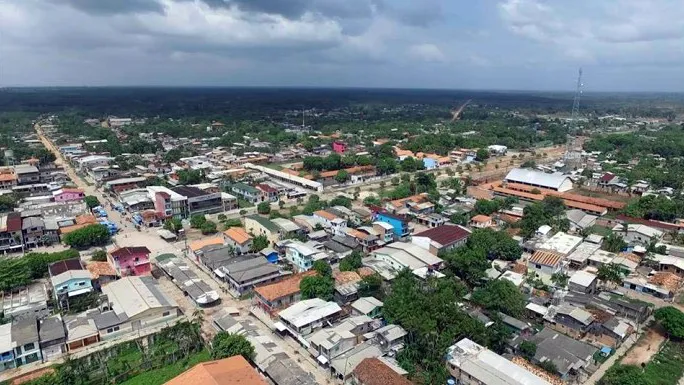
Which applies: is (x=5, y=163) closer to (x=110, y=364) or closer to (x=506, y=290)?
(x=110, y=364)

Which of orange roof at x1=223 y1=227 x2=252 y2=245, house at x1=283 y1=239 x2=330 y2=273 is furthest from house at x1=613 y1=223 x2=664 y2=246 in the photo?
orange roof at x1=223 y1=227 x2=252 y2=245

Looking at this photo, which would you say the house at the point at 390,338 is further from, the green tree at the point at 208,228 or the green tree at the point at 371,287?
the green tree at the point at 208,228

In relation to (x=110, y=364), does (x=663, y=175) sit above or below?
above

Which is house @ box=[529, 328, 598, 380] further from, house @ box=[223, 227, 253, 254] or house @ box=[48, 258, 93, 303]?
house @ box=[48, 258, 93, 303]

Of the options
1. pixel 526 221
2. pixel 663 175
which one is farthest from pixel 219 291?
pixel 663 175

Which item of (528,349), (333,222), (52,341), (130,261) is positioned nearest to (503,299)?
(528,349)

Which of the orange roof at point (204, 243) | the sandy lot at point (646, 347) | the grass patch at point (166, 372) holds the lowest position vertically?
the grass patch at point (166, 372)

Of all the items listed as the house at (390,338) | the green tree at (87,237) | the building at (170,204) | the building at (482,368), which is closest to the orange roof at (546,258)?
the building at (482,368)

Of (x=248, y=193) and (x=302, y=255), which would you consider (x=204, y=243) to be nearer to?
(x=302, y=255)
